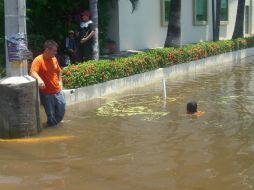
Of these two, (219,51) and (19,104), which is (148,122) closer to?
(19,104)

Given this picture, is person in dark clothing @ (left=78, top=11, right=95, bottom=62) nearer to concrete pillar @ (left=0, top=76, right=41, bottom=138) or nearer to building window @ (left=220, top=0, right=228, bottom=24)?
concrete pillar @ (left=0, top=76, right=41, bottom=138)

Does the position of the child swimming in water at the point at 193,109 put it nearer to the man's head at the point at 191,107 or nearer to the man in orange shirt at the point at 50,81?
the man's head at the point at 191,107

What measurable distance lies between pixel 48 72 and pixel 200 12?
61.5 feet

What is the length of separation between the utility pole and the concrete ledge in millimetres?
3105

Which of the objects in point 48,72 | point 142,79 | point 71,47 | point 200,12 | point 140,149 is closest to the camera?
point 140,149

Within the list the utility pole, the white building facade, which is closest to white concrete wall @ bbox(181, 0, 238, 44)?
the white building facade

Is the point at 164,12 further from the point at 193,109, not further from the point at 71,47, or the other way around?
the point at 193,109

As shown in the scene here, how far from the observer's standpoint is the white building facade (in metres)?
20.0

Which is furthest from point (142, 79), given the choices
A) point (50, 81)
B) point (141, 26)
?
point (141, 26)

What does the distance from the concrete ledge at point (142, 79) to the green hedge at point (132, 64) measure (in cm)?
14

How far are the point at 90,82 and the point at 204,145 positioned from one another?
5.34 m

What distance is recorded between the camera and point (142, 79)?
15.6 meters

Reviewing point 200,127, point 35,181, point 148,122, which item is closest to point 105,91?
point 148,122

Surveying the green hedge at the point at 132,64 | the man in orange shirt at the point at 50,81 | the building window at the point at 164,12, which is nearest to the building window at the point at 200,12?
the building window at the point at 164,12
